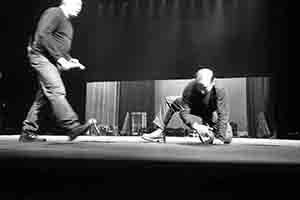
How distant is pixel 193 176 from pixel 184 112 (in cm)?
143

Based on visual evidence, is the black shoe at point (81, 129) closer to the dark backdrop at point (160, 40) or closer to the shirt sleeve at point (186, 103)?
the shirt sleeve at point (186, 103)

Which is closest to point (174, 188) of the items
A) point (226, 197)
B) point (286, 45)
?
point (226, 197)

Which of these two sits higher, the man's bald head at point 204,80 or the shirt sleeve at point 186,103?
the man's bald head at point 204,80

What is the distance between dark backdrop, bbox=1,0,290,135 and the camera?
4160mm

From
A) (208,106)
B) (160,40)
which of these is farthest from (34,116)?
(160,40)

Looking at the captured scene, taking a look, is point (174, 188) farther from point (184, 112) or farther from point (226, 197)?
point (184, 112)

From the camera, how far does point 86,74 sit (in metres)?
4.77

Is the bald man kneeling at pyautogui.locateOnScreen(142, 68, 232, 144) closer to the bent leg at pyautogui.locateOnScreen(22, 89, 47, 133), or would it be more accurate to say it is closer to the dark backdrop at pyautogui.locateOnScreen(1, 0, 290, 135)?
the bent leg at pyautogui.locateOnScreen(22, 89, 47, 133)

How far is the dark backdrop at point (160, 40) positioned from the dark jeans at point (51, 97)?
2.72 metres

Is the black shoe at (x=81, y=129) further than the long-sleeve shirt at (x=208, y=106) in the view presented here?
No

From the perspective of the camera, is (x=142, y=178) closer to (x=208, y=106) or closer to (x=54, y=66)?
(x=54, y=66)

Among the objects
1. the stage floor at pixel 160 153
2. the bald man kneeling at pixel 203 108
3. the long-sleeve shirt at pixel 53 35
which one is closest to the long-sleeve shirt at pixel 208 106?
the bald man kneeling at pixel 203 108

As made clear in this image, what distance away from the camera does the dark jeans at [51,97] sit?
166 cm

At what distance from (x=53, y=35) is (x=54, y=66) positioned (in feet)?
0.57
